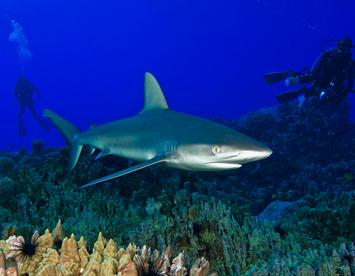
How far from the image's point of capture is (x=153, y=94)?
22.5 feet

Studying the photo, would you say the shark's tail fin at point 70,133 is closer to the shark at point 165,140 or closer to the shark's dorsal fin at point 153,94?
the shark at point 165,140

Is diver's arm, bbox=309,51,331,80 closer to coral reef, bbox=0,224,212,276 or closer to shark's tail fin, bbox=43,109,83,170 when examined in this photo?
shark's tail fin, bbox=43,109,83,170

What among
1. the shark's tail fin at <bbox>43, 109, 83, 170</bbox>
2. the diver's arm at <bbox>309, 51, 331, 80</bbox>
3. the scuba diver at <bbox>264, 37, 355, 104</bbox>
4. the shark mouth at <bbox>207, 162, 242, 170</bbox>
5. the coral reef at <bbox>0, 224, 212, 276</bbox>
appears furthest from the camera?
the diver's arm at <bbox>309, 51, 331, 80</bbox>

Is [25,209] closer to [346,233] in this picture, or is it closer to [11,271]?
[11,271]

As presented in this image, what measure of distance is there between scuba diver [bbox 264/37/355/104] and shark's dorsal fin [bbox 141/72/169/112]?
662 cm

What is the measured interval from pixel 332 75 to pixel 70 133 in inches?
367

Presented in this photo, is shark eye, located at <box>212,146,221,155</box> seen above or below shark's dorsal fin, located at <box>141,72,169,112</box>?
below

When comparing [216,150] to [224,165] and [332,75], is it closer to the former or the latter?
[224,165]

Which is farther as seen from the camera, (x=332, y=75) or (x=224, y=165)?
(x=332, y=75)

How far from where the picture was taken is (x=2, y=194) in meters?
6.16

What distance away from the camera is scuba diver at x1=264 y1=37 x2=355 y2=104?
12102 millimetres

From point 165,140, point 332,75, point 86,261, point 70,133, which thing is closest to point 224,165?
point 165,140

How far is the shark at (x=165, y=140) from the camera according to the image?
4473mm

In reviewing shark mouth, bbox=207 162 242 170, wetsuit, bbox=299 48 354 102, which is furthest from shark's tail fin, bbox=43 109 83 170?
wetsuit, bbox=299 48 354 102
